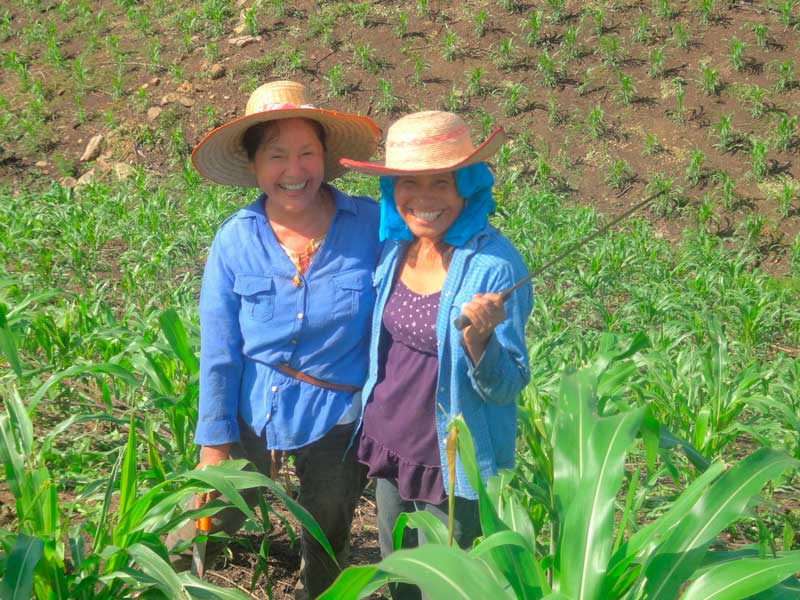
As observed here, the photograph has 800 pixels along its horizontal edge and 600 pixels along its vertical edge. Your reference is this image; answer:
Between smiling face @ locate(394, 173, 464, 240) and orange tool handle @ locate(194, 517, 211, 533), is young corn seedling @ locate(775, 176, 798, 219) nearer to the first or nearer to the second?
smiling face @ locate(394, 173, 464, 240)

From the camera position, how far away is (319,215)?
98.9 inches

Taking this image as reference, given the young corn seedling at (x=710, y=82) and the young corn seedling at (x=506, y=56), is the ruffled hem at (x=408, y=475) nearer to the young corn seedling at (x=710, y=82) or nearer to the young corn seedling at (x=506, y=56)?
the young corn seedling at (x=710, y=82)

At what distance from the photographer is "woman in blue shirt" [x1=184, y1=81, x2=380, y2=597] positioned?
2.43 metres

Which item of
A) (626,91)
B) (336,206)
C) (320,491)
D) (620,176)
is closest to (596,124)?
(626,91)

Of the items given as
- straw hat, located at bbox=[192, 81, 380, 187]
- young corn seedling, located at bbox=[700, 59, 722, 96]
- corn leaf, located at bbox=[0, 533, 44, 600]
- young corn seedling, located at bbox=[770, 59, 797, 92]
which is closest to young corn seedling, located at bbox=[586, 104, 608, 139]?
young corn seedling, located at bbox=[700, 59, 722, 96]

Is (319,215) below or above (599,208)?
above

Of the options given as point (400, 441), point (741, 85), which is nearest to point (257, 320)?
point (400, 441)

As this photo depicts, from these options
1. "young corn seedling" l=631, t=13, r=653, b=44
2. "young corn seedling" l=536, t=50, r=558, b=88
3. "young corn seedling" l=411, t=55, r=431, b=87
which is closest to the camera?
"young corn seedling" l=536, t=50, r=558, b=88

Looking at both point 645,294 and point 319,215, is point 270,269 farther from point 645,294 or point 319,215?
point 645,294

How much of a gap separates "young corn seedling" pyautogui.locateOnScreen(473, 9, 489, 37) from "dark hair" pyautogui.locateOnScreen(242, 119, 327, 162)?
724 cm

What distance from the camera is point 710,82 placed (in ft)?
27.2

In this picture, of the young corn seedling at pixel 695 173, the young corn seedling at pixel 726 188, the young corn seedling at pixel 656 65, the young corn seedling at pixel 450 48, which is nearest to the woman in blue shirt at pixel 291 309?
the young corn seedling at pixel 726 188

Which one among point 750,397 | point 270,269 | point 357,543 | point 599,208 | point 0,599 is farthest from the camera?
point 599,208

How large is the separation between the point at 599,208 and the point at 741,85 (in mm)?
2087
